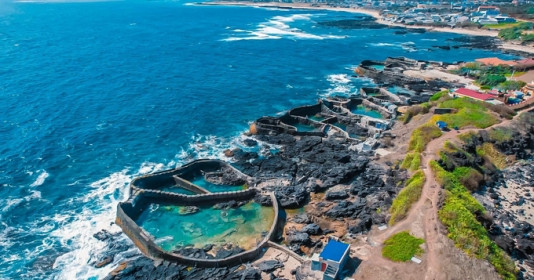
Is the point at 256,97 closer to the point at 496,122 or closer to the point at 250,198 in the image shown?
the point at 250,198

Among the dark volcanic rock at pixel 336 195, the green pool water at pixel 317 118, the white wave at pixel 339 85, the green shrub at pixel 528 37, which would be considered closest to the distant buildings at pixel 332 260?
the dark volcanic rock at pixel 336 195

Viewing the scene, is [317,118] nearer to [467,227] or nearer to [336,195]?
[336,195]

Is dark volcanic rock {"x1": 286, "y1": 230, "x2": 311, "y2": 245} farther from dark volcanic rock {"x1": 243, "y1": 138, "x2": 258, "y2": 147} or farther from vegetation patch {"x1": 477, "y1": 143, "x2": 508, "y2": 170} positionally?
vegetation patch {"x1": 477, "y1": 143, "x2": 508, "y2": 170}

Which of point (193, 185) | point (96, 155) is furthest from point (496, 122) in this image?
point (96, 155)

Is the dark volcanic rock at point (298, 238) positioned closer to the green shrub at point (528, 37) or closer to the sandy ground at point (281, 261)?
the sandy ground at point (281, 261)

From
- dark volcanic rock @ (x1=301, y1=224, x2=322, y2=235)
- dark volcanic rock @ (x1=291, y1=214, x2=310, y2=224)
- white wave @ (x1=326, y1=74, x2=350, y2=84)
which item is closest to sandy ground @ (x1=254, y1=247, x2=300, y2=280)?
dark volcanic rock @ (x1=301, y1=224, x2=322, y2=235)

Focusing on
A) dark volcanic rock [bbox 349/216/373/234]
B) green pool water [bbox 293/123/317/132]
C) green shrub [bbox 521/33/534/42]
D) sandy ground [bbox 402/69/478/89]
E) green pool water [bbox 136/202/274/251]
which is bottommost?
green pool water [bbox 136/202/274/251]
